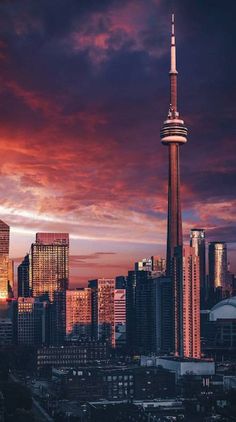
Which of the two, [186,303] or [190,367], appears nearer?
[190,367]

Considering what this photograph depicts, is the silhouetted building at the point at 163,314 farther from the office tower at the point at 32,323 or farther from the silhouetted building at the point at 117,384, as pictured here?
the silhouetted building at the point at 117,384

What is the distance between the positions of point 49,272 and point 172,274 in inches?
2010

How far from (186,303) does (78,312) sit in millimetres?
28392

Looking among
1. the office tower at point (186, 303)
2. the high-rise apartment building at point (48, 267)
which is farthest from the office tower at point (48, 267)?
the office tower at point (186, 303)

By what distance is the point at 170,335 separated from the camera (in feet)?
339

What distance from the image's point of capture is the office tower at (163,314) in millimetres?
104125

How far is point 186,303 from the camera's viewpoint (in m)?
98.7

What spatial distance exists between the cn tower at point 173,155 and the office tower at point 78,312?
13.6m

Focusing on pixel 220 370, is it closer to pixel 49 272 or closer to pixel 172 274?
pixel 172 274

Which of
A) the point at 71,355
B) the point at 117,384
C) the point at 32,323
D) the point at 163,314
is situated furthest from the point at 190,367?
the point at 32,323

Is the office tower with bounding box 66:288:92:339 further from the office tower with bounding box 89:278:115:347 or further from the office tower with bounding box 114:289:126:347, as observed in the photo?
the office tower with bounding box 114:289:126:347

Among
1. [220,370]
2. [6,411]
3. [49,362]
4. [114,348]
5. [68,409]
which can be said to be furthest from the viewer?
[114,348]

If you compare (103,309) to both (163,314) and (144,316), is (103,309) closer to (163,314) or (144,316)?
(144,316)

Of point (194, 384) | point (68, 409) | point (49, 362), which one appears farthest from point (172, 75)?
point (68, 409)
